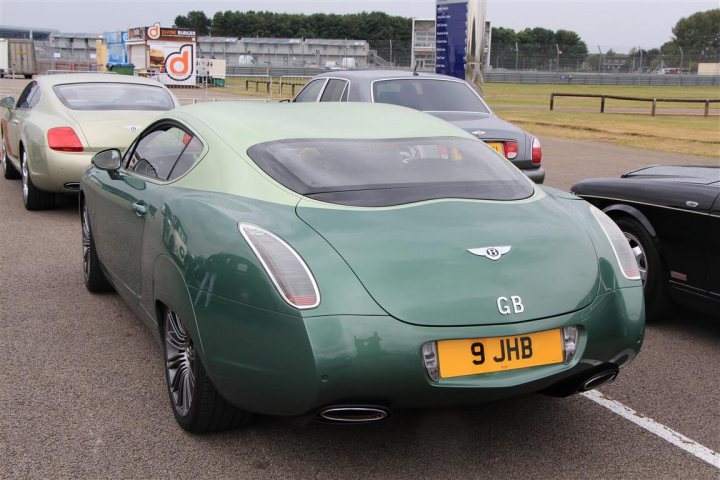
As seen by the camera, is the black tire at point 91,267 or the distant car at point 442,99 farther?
the distant car at point 442,99

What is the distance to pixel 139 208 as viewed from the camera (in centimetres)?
397

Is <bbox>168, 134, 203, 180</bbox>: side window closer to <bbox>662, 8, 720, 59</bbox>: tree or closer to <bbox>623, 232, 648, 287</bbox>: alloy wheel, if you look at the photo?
<bbox>623, 232, 648, 287</bbox>: alloy wheel

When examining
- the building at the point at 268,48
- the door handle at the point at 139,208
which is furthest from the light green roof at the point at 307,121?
the building at the point at 268,48

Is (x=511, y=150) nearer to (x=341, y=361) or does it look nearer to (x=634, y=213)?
(x=634, y=213)

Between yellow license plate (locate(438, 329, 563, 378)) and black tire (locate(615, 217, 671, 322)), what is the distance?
237cm

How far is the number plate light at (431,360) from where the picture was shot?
279 centimetres

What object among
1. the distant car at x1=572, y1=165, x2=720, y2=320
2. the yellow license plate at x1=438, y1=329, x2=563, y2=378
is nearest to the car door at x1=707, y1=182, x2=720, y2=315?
the distant car at x1=572, y1=165, x2=720, y2=320

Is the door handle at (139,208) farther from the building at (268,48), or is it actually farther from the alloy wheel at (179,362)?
the building at (268,48)

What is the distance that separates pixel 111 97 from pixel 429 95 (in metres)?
3.82

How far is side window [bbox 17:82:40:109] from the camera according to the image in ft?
30.2

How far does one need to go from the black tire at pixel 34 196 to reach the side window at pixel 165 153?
438 centimetres

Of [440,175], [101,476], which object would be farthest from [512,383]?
[101,476]

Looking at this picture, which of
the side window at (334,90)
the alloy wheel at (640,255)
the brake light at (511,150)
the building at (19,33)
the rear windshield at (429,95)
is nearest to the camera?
the alloy wheel at (640,255)

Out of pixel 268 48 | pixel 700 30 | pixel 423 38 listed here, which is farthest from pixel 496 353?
pixel 700 30
